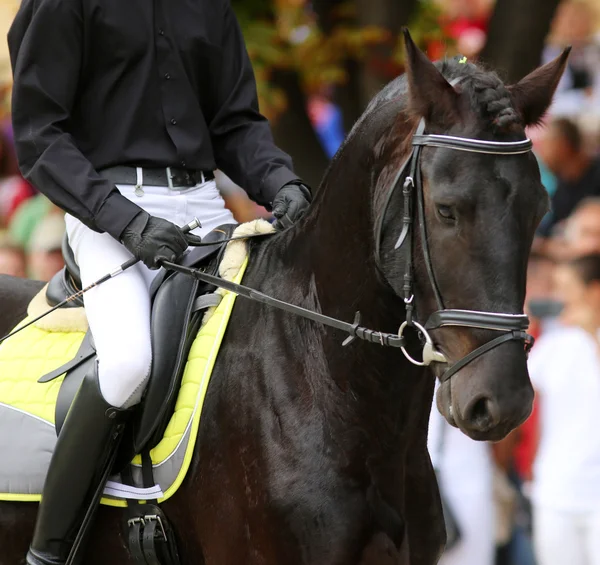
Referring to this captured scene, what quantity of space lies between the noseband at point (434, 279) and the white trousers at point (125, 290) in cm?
96

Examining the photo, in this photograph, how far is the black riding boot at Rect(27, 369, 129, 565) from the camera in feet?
12.2

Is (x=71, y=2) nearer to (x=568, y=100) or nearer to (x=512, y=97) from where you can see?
(x=512, y=97)

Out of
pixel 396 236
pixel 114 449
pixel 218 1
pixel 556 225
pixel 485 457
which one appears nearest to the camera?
pixel 396 236

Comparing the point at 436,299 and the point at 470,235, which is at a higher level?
the point at 470,235

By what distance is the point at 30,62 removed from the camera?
3895 millimetres

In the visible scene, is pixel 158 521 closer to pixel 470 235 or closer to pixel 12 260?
pixel 470 235

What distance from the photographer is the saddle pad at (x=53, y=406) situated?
368 centimetres

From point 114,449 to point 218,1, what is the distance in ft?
5.98

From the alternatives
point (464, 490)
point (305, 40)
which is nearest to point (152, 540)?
point (464, 490)

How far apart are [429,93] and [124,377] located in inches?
54.2

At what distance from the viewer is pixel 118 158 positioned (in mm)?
4016

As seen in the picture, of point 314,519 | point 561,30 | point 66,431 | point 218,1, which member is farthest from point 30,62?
point 561,30

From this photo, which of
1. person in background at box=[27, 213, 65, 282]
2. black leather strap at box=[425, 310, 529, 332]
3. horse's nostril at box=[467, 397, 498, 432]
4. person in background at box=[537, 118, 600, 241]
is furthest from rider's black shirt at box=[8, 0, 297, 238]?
person in background at box=[537, 118, 600, 241]

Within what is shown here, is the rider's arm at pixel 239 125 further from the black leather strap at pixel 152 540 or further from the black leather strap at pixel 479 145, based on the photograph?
the black leather strap at pixel 152 540
